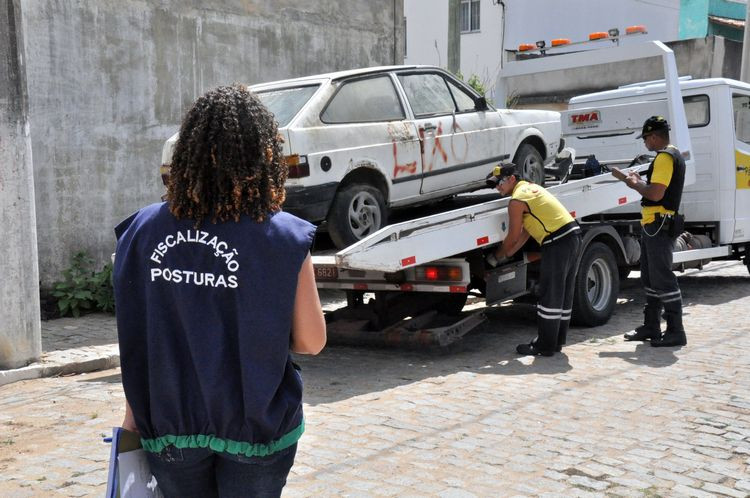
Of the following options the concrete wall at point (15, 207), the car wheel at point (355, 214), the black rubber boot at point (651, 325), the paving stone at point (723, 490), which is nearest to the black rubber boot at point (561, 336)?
the black rubber boot at point (651, 325)

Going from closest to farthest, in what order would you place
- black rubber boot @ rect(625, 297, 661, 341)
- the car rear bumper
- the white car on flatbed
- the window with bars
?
1. the car rear bumper
2. the white car on flatbed
3. black rubber boot @ rect(625, 297, 661, 341)
4. the window with bars

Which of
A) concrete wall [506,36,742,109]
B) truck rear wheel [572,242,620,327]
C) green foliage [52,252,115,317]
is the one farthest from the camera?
concrete wall [506,36,742,109]

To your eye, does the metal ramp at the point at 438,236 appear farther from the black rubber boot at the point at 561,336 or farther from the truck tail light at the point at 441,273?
the black rubber boot at the point at 561,336

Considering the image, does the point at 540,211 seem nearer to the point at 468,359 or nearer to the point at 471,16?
the point at 468,359

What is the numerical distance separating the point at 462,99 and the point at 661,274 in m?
2.47

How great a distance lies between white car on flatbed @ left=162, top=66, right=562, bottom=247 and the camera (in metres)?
6.72

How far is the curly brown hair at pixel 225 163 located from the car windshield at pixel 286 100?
14.5ft

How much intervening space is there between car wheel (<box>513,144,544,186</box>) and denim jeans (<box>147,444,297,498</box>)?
668cm

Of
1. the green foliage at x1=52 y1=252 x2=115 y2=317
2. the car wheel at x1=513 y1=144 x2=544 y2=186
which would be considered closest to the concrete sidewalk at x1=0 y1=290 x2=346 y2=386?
the green foliage at x1=52 y1=252 x2=115 y2=317

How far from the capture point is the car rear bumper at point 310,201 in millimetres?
6516

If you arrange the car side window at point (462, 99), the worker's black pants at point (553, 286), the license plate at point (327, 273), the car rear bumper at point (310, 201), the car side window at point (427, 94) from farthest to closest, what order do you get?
the car side window at point (462, 99)
the car side window at point (427, 94)
the worker's black pants at point (553, 286)
the license plate at point (327, 273)
the car rear bumper at point (310, 201)

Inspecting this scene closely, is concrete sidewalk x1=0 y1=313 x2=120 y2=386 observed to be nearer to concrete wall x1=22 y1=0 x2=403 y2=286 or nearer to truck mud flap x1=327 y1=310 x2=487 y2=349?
concrete wall x1=22 y1=0 x2=403 y2=286

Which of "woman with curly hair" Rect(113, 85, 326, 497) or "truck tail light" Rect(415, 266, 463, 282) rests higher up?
"woman with curly hair" Rect(113, 85, 326, 497)

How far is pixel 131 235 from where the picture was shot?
2.36 m
